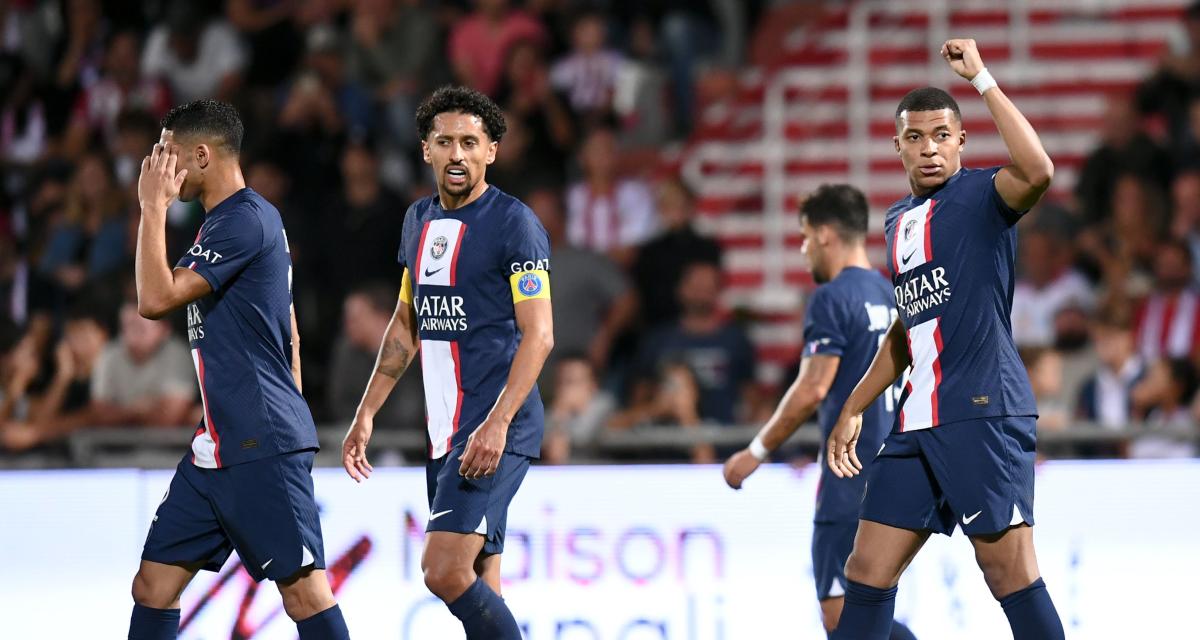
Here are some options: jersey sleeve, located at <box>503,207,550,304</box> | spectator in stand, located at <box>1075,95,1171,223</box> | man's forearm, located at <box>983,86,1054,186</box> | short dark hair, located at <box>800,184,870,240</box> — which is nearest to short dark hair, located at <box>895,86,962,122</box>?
man's forearm, located at <box>983,86,1054,186</box>

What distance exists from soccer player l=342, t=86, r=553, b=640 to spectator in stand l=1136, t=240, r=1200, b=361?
17.8 feet

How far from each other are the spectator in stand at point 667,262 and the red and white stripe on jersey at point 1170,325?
261 centimetres

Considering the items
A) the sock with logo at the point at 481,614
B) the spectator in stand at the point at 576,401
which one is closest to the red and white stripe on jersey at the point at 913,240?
the sock with logo at the point at 481,614

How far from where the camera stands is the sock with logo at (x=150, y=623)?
565 cm

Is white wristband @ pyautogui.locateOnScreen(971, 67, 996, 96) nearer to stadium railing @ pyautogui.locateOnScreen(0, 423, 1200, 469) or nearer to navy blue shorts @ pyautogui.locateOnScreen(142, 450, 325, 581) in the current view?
navy blue shorts @ pyautogui.locateOnScreen(142, 450, 325, 581)

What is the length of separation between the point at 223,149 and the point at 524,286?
3.68 feet

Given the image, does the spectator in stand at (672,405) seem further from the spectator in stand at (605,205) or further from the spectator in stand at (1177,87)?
the spectator in stand at (1177,87)

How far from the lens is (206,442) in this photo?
18.6 feet

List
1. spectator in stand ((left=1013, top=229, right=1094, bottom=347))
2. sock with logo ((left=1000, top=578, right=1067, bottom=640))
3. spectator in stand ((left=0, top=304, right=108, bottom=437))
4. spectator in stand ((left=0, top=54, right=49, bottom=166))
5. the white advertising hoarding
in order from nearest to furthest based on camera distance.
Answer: sock with logo ((left=1000, top=578, right=1067, bottom=640)), the white advertising hoarding, spectator in stand ((left=0, top=304, right=108, bottom=437)), spectator in stand ((left=1013, top=229, right=1094, bottom=347)), spectator in stand ((left=0, top=54, right=49, bottom=166))

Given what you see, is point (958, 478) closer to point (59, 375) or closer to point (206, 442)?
point (206, 442)

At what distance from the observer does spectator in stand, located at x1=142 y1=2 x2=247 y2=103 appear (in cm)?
1319

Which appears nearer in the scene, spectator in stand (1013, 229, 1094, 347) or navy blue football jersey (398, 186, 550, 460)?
navy blue football jersey (398, 186, 550, 460)

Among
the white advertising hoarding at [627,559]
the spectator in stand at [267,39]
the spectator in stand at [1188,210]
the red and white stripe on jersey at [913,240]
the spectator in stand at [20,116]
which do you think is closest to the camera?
the red and white stripe on jersey at [913,240]

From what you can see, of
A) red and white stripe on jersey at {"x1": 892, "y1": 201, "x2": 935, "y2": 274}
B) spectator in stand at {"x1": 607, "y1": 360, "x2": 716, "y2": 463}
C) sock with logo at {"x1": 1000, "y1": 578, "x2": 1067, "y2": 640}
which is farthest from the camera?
spectator in stand at {"x1": 607, "y1": 360, "x2": 716, "y2": 463}
